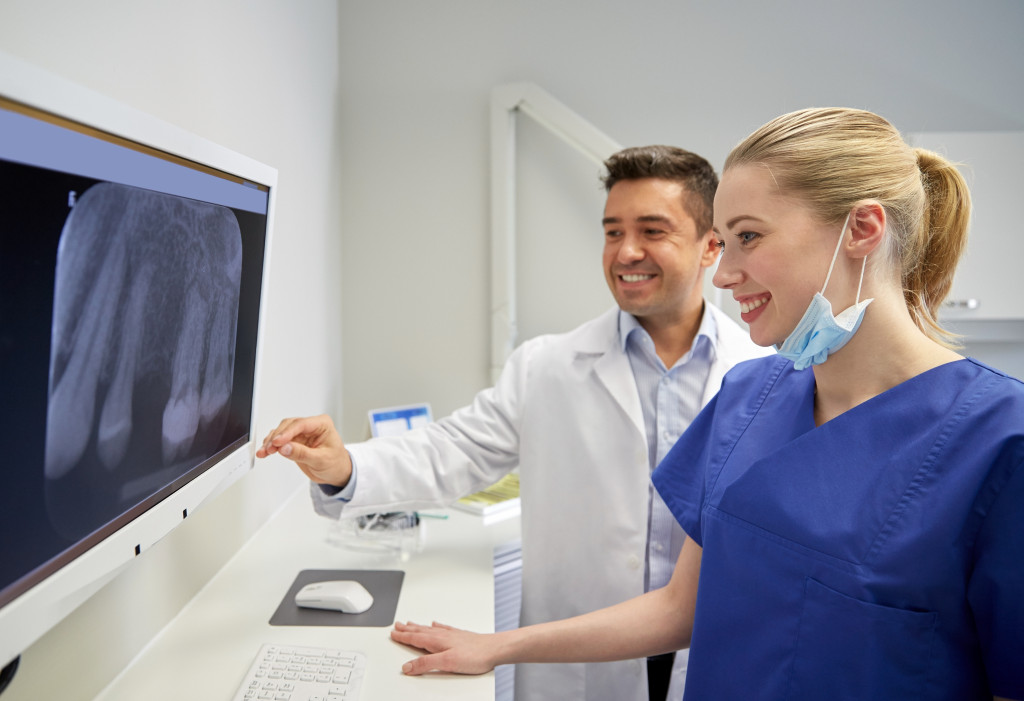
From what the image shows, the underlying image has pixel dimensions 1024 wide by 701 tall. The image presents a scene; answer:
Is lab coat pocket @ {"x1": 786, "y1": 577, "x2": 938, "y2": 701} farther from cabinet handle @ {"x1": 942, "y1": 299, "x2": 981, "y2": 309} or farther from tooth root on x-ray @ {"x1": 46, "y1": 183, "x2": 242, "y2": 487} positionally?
cabinet handle @ {"x1": 942, "y1": 299, "x2": 981, "y2": 309}

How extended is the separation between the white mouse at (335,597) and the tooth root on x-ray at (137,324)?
0.41 metres

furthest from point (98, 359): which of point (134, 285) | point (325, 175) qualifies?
point (325, 175)

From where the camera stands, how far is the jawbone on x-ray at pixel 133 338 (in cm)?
64

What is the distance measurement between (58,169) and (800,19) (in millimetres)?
2604

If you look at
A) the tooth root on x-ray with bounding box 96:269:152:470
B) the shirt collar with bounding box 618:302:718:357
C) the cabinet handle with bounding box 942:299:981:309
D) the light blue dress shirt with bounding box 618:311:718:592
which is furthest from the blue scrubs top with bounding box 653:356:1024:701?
the cabinet handle with bounding box 942:299:981:309

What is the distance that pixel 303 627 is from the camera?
1.25 m

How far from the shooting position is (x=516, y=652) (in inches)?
44.7

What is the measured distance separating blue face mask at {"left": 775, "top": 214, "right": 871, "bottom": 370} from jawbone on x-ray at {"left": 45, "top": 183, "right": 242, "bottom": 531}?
31.1 inches

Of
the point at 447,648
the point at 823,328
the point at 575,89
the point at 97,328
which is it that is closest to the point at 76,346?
the point at 97,328

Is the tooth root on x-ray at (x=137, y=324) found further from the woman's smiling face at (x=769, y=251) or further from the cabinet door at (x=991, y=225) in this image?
the cabinet door at (x=991, y=225)

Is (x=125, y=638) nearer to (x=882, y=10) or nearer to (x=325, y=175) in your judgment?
(x=325, y=175)

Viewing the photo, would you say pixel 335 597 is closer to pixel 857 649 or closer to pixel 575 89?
pixel 857 649

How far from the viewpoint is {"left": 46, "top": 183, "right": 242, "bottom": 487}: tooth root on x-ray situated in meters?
0.64

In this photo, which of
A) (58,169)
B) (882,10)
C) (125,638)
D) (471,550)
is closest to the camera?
(58,169)
